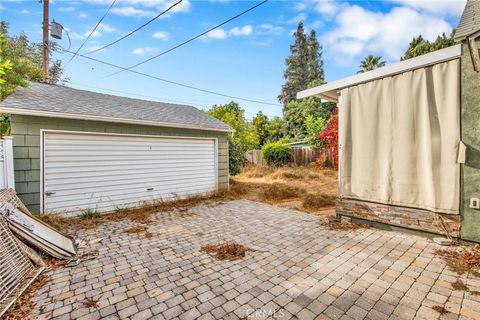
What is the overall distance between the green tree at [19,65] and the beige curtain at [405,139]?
18.3 ft

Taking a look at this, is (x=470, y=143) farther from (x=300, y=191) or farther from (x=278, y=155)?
(x=278, y=155)

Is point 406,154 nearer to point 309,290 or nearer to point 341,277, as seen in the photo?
point 341,277

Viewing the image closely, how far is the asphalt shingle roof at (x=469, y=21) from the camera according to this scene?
2.94 m

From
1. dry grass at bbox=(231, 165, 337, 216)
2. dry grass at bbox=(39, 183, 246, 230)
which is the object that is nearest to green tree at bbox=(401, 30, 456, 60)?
dry grass at bbox=(231, 165, 337, 216)

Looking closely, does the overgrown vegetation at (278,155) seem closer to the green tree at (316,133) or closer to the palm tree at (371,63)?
the green tree at (316,133)

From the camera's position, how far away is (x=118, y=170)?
5.98 meters

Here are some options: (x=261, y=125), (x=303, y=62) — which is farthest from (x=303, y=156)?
(x=303, y=62)

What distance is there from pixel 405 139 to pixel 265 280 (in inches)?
130

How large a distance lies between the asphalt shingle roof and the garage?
598 cm

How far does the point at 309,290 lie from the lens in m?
2.41

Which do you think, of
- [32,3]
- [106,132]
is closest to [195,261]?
[106,132]

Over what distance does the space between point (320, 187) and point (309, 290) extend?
739cm

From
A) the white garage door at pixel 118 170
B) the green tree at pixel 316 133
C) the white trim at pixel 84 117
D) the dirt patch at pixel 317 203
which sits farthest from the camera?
the green tree at pixel 316 133

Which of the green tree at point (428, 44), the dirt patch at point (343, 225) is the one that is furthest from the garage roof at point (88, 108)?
the green tree at point (428, 44)
